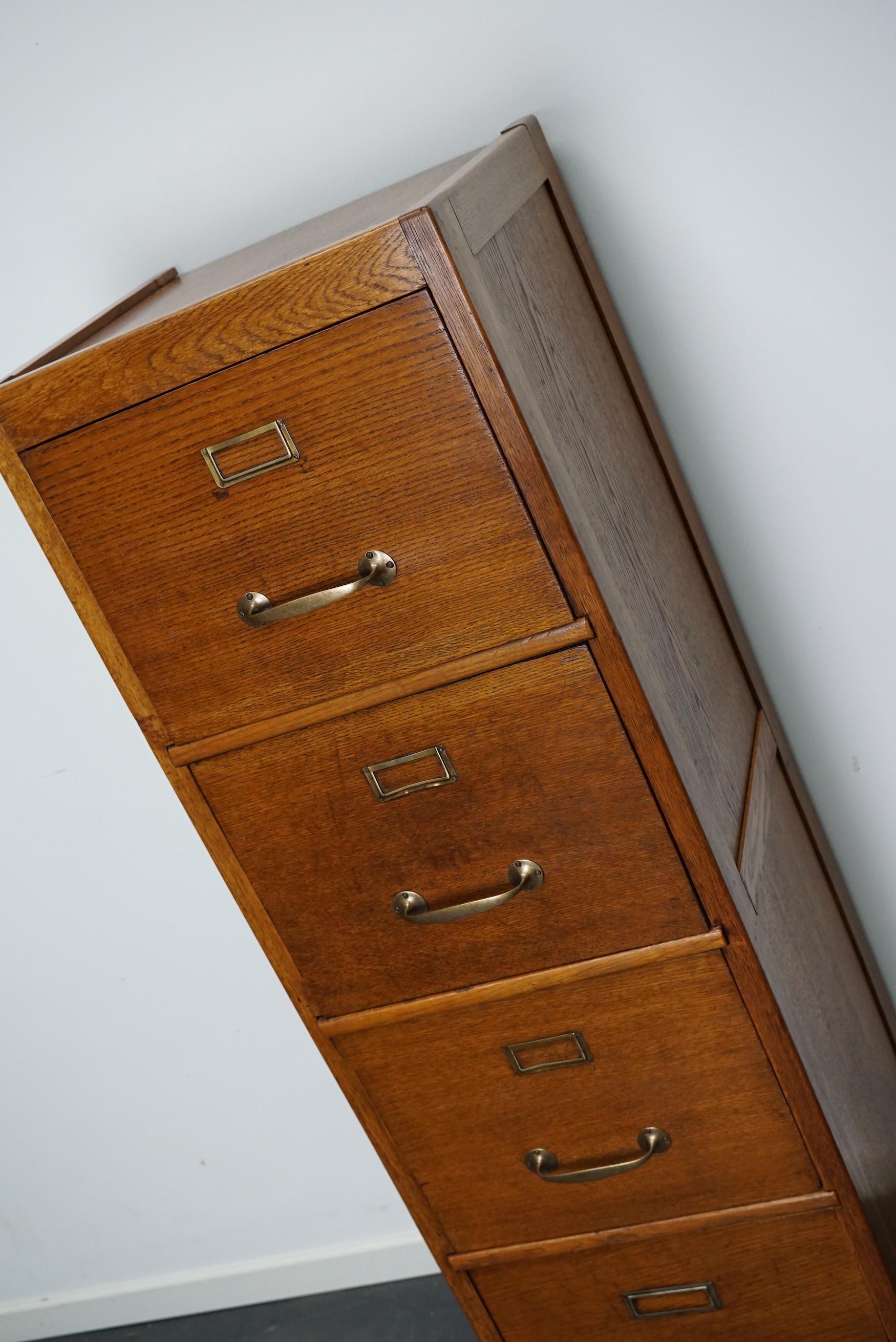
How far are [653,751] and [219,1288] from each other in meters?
1.63

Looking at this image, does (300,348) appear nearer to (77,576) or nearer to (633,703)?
(77,576)

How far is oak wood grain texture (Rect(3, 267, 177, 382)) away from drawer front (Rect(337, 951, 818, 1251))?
0.75 m

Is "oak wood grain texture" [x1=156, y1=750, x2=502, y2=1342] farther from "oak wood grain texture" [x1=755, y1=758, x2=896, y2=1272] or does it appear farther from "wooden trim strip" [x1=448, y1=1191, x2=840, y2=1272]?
"oak wood grain texture" [x1=755, y1=758, x2=896, y2=1272]

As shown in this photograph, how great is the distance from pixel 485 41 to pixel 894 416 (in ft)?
2.18

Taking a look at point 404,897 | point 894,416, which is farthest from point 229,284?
point 894,416

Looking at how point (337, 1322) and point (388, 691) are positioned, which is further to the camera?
point (337, 1322)

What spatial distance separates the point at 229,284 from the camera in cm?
108

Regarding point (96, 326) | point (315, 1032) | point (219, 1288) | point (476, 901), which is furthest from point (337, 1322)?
point (96, 326)

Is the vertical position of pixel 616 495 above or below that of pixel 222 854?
above

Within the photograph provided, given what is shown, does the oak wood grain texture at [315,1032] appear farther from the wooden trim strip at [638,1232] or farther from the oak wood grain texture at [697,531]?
the oak wood grain texture at [697,531]

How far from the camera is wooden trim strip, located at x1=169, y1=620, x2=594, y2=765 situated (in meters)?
1.05

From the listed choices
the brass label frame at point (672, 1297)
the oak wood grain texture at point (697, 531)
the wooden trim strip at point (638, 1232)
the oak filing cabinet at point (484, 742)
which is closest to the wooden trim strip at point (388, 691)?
the oak filing cabinet at point (484, 742)

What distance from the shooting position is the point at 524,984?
1.18 meters

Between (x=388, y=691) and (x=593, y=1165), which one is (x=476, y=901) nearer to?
(x=388, y=691)
